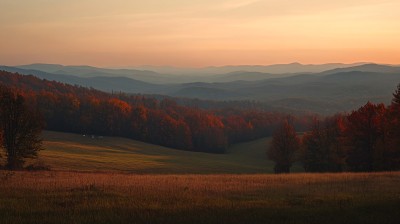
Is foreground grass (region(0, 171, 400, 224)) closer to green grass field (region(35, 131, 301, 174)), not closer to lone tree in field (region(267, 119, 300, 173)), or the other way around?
green grass field (region(35, 131, 301, 174))

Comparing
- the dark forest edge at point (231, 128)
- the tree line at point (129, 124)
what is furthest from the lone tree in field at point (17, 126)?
the tree line at point (129, 124)

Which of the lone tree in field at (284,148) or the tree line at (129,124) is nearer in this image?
the lone tree in field at (284,148)

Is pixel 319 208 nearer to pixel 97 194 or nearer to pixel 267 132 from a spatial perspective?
pixel 97 194

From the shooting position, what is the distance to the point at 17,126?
41.9m

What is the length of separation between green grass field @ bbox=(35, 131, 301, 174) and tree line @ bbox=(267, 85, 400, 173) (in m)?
8.71

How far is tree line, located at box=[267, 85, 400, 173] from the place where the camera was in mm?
45791

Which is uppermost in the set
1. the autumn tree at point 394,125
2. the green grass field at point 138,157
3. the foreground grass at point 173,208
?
the autumn tree at point 394,125

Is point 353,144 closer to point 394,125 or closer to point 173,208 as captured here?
point 394,125

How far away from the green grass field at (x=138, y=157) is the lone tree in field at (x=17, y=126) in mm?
5984

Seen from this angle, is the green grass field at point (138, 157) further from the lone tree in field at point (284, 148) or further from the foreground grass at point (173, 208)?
the foreground grass at point (173, 208)

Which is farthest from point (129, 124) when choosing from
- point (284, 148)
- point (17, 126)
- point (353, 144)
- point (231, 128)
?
point (17, 126)

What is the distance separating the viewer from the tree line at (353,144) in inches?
1803

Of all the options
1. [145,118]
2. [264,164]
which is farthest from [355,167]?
[145,118]

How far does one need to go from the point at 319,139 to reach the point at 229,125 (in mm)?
80904
